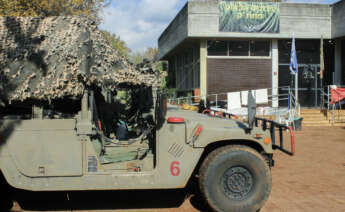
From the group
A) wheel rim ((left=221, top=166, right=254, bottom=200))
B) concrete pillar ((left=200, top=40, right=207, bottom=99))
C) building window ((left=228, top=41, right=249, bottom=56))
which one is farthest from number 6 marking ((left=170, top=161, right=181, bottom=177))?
building window ((left=228, top=41, right=249, bottom=56))

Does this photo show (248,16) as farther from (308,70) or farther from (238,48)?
(308,70)

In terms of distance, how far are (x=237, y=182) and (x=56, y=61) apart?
109 inches

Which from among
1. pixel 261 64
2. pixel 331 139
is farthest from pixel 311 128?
pixel 261 64

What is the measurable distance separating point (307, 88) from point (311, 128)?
4.76 meters

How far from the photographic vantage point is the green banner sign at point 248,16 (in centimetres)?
1534

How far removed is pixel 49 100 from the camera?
3.77m

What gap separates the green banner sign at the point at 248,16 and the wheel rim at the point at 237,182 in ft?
40.8

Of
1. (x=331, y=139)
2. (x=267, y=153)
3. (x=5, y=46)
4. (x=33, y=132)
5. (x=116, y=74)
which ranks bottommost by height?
(x=331, y=139)

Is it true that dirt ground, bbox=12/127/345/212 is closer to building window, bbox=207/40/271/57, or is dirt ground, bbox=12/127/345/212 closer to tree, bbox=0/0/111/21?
tree, bbox=0/0/111/21

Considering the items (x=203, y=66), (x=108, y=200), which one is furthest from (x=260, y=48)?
(x=108, y=200)

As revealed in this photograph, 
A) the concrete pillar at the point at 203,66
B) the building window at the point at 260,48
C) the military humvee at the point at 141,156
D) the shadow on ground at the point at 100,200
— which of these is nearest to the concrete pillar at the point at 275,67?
the building window at the point at 260,48

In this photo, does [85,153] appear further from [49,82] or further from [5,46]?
[5,46]

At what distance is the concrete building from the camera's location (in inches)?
605

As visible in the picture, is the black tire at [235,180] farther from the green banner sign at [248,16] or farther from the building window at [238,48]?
the building window at [238,48]
